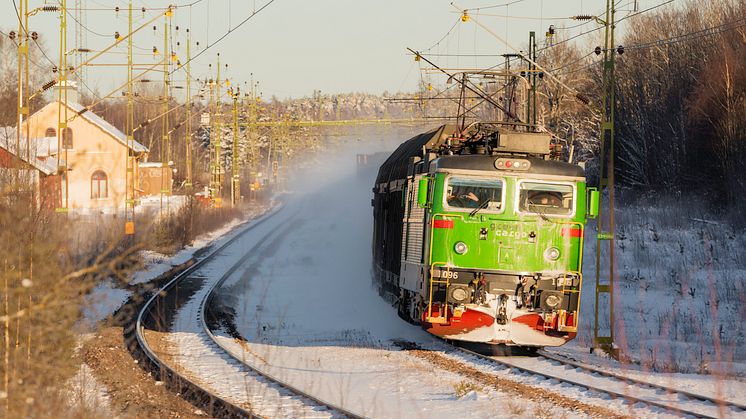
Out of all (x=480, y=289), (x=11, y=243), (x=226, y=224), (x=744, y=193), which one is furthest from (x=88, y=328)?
(x=226, y=224)

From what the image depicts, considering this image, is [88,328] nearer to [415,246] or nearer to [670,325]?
[415,246]

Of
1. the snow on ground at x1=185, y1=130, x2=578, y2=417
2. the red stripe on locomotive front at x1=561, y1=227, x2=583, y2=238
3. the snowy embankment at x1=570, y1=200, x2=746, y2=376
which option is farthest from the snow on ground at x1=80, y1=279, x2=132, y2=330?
the snowy embankment at x1=570, y1=200, x2=746, y2=376

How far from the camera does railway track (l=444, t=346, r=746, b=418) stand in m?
11.1

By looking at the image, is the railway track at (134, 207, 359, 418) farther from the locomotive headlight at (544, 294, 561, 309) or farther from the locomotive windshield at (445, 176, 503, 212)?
the locomotive headlight at (544, 294, 561, 309)

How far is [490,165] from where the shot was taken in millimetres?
15648

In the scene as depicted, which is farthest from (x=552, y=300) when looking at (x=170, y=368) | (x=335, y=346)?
(x=170, y=368)

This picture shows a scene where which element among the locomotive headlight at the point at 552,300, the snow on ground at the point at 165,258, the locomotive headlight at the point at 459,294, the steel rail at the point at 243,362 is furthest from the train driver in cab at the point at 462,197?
the snow on ground at the point at 165,258

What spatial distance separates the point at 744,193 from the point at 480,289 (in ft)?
77.7

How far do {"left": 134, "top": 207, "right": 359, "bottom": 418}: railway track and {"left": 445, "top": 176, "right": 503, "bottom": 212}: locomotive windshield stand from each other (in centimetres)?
415

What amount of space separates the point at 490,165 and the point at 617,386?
4.28m

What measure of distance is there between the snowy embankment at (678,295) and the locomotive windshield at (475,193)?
3415 mm

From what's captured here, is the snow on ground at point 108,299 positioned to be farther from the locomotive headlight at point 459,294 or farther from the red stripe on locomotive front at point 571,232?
the red stripe on locomotive front at point 571,232

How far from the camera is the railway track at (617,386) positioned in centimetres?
1108

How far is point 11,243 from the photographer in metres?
9.31
